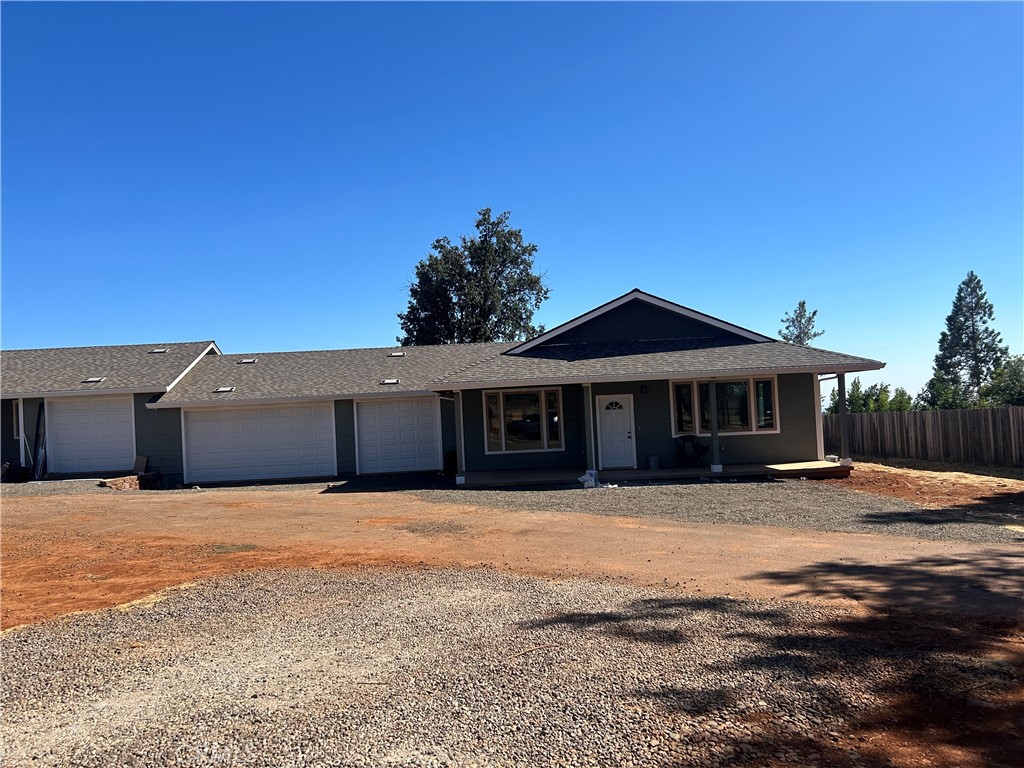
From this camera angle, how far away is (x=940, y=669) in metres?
4.45

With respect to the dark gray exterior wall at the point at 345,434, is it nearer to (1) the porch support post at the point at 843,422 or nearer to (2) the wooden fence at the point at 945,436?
(1) the porch support post at the point at 843,422

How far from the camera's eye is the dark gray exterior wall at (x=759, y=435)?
1731 cm

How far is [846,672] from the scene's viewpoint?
4395 mm

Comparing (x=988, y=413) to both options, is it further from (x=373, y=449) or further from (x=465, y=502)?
(x=373, y=449)

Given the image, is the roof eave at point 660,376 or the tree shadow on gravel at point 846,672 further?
the roof eave at point 660,376

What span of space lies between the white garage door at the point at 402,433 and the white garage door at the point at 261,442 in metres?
1.09

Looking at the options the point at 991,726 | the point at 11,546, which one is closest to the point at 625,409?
the point at 11,546

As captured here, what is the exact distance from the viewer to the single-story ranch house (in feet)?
55.7

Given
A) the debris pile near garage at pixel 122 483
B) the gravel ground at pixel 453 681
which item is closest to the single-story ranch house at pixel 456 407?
the debris pile near garage at pixel 122 483

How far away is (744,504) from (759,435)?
5472 mm

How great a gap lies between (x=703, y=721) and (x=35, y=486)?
61.1ft

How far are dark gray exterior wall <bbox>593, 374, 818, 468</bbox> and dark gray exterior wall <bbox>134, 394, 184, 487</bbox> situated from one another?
11.8 metres

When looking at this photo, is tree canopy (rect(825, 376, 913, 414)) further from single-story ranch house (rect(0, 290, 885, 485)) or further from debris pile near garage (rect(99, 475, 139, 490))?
debris pile near garage (rect(99, 475, 139, 490))

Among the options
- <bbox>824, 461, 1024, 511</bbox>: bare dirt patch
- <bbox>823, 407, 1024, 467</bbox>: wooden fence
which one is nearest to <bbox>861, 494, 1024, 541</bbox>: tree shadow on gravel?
<bbox>824, 461, 1024, 511</bbox>: bare dirt patch
